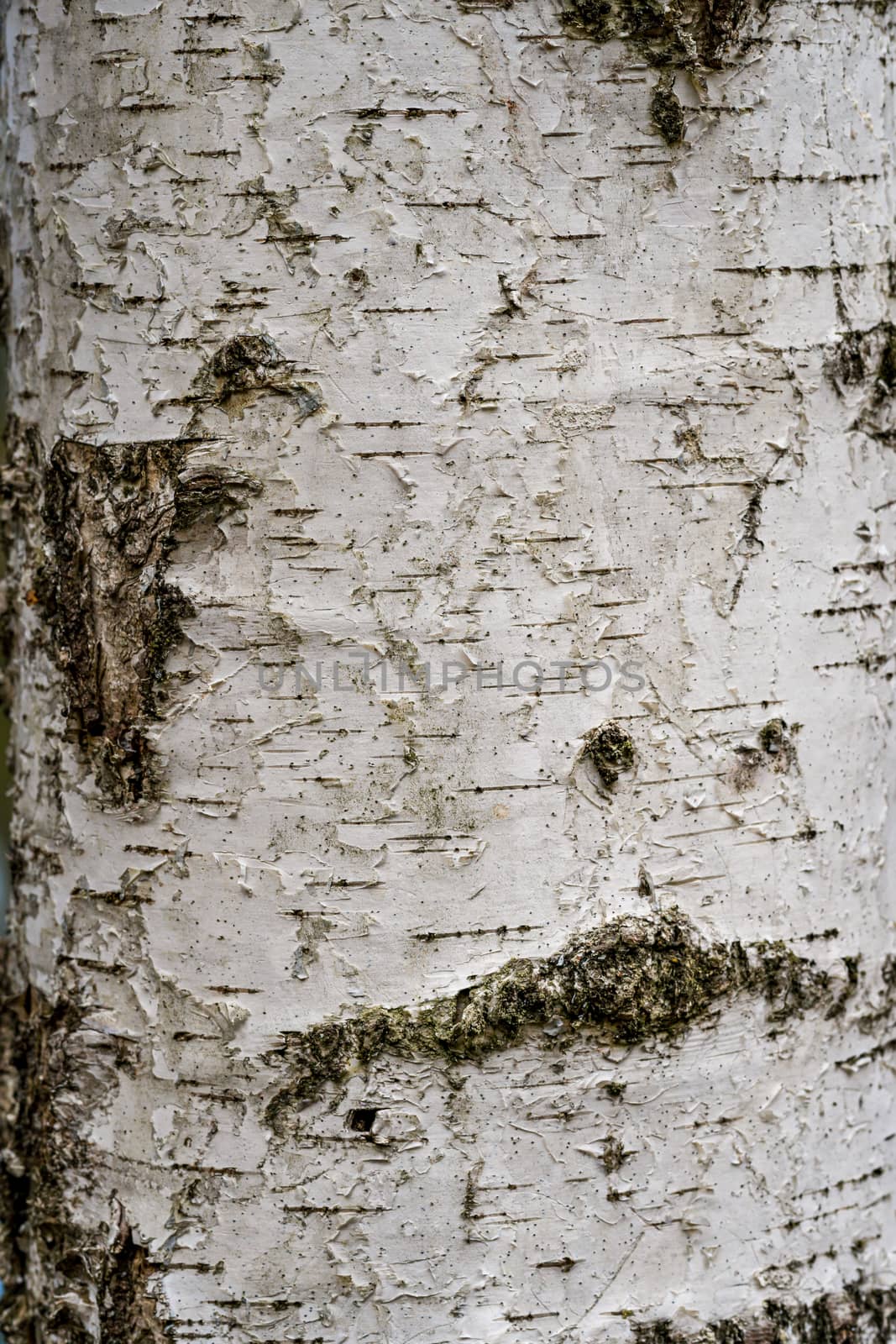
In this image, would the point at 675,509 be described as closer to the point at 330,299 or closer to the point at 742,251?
the point at 742,251

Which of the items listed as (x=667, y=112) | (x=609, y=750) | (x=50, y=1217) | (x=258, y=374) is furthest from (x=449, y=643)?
(x=50, y=1217)

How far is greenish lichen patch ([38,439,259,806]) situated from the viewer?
3.91ft

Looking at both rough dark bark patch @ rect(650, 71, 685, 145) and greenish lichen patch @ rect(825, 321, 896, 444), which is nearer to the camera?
rough dark bark patch @ rect(650, 71, 685, 145)

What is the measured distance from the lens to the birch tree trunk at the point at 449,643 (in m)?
1.14

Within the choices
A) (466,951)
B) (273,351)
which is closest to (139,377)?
(273,351)

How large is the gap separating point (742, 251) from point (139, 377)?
65cm

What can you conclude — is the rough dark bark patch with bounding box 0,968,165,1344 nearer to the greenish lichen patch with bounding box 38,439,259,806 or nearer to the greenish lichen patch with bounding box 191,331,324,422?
the greenish lichen patch with bounding box 38,439,259,806

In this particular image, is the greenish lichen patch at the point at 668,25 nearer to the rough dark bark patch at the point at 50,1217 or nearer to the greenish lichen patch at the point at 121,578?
the greenish lichen patch at the point at 121,578

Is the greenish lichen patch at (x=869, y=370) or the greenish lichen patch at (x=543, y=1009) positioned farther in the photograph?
the greenish lichen patch at (x=869, y=370)

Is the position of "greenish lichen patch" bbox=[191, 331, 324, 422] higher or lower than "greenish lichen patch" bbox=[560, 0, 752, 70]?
lower

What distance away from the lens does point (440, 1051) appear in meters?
1.16

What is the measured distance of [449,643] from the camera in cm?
115

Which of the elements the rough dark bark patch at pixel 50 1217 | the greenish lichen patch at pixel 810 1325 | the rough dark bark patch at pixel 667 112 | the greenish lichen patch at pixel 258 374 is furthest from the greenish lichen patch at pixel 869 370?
the rough dark bark patch at pixel 50 1217

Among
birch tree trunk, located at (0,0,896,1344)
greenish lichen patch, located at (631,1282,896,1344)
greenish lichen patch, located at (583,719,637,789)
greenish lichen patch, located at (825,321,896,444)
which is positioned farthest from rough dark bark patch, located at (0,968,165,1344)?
greenish lichen patch, located at (825,321,896,444)
